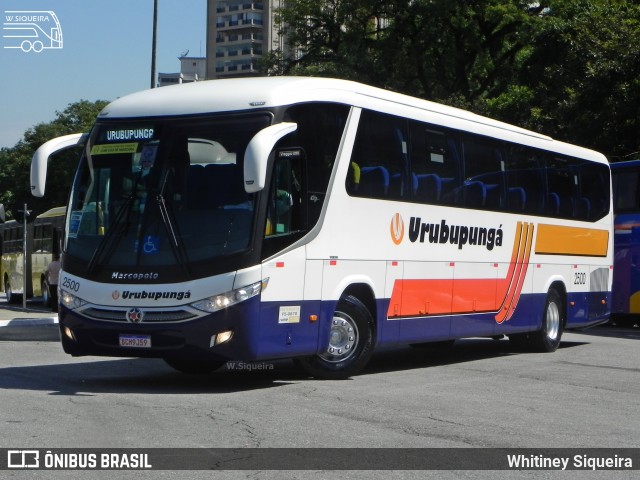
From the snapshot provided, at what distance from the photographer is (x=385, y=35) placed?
164 feet

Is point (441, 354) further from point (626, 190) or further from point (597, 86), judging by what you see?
point (597, 86)

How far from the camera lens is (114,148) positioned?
42.2ft

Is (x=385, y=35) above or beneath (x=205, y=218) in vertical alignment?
above

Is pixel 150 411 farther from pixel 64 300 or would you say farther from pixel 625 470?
pixel 625 470

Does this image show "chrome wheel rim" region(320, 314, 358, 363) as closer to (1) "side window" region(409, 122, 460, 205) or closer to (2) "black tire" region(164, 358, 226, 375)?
(2) "black tire" region(164, 358, 226, 375)

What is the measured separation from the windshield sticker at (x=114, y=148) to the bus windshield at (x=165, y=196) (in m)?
0.01

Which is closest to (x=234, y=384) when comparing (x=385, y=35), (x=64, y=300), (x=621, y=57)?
(x=64, y=300)

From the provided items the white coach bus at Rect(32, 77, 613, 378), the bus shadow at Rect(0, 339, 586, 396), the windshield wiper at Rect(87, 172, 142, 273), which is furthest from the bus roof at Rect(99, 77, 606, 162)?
the bus shadow at Rect(0, 339, 586, 396)

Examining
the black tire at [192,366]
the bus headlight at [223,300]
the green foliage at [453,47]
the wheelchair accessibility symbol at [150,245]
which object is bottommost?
the black tire at [192,366]

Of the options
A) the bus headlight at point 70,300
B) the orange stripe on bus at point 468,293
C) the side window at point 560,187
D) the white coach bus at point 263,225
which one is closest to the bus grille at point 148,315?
the white coach bus at point 263,225

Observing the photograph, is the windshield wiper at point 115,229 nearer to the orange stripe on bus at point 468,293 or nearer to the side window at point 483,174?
the orange stripe on bus at point 468,293

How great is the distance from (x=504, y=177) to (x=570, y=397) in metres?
5.55

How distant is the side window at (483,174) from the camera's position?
16.3 metres

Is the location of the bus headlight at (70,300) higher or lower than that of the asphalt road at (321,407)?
higher
